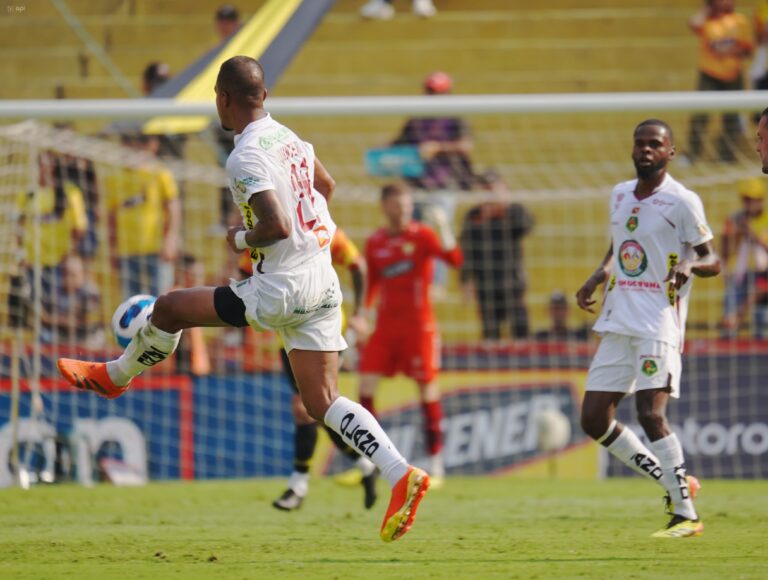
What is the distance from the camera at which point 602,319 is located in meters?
8.18

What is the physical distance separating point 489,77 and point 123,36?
5523mm

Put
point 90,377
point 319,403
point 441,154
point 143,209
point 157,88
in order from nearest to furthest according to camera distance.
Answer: point 319,403
point 90,377
point 143,209
point 157,88
point 441,154

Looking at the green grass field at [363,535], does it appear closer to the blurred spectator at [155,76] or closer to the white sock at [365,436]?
the white sock at [365,436]

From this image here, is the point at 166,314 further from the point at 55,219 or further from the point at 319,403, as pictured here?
the point at 55,219

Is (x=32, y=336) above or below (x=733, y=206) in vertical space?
below

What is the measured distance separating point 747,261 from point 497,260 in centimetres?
268

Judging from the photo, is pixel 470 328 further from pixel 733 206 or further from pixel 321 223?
pixel 321 223

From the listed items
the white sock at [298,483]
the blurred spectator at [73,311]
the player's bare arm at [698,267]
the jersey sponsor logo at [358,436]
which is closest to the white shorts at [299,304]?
the jersey sponsor logo at [358,436]

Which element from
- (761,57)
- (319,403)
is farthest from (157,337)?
(761,57)

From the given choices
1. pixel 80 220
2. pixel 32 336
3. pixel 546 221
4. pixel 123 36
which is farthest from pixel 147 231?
pixel 123 36

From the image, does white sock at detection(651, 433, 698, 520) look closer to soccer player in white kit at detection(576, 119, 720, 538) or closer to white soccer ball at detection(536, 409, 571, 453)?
soccer player in white kit at detection(576, 119, 720, 538)

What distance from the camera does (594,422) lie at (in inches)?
319

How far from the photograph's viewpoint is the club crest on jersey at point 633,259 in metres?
8.01

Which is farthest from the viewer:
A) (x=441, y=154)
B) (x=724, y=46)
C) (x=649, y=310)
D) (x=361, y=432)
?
(x=724, y=46)
